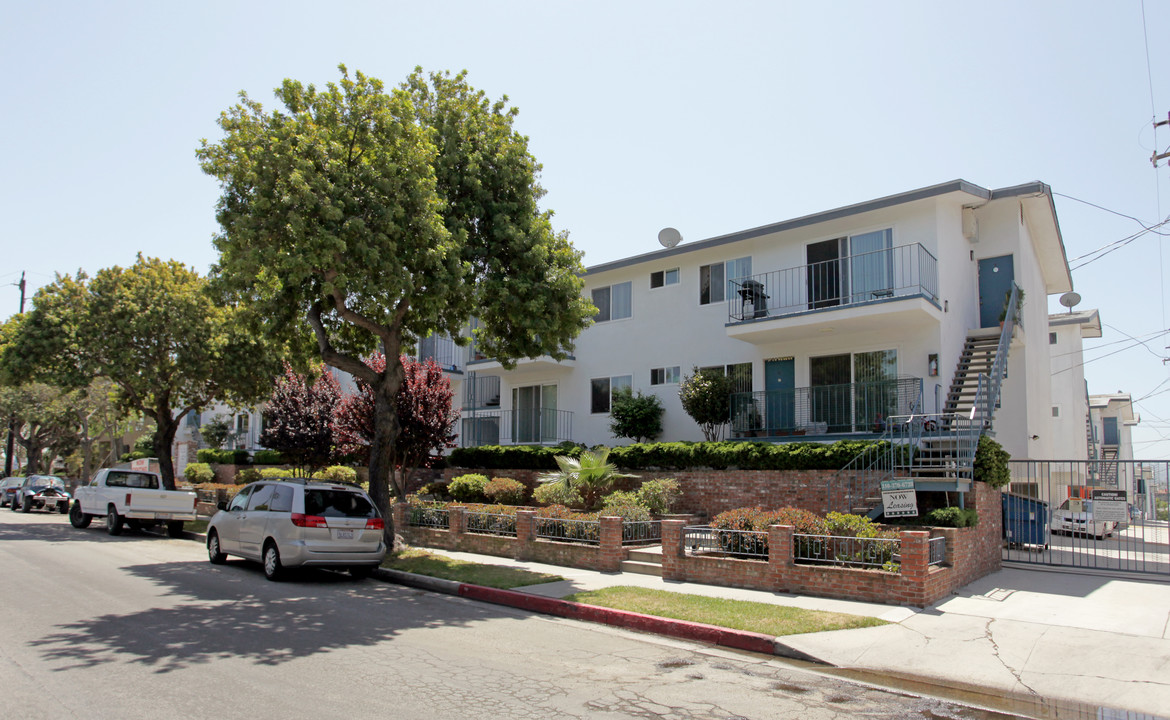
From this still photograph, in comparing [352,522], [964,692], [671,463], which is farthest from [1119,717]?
[671,463]

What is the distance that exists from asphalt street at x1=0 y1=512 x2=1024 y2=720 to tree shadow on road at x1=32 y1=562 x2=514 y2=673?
0.09ft

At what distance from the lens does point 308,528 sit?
12430 mm

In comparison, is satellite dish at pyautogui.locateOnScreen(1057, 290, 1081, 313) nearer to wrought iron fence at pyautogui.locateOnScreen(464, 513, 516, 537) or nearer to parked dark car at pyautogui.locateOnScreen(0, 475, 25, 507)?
wrought iron fence at pyautogui.locateOnScreen(464, 513, 516, 537)

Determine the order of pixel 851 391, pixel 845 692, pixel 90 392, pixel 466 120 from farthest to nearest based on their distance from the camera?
pixel 90 392, pixel 851 391, pixel 466 120, pixel 845 692

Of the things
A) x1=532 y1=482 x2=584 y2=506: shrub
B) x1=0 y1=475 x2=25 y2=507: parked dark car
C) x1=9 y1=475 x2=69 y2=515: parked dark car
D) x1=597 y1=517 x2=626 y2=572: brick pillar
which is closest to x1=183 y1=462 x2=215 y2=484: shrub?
x1=9 y1=475 x2=69 y2=515: parked dark car

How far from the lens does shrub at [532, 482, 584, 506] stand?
1811 centimetres

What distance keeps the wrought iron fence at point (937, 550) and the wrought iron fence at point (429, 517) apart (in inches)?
398

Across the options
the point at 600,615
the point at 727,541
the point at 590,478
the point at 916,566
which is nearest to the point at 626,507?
the point at 590,478

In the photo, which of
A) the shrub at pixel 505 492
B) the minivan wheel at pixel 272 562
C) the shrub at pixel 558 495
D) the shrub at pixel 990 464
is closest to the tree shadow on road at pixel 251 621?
the minivan wheel at pixel 272 562

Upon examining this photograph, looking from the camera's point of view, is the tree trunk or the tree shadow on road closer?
the tree shadow on road

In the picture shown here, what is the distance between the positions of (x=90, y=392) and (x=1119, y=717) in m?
38.8

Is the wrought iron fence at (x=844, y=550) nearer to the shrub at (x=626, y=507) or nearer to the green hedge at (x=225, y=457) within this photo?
the shrub at (x=626, y=507)

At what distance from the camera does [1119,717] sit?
6625mm

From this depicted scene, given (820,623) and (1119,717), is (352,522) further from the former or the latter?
(1119,717)
